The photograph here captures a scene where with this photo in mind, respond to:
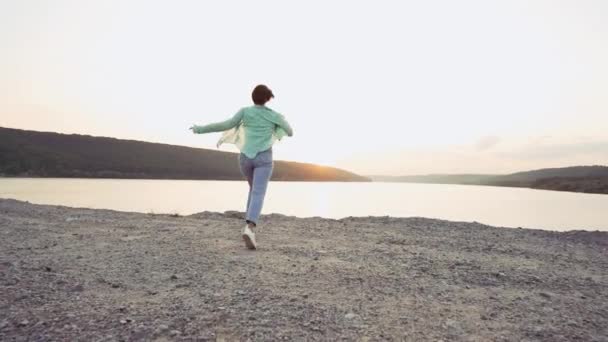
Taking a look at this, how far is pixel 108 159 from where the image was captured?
116 metres

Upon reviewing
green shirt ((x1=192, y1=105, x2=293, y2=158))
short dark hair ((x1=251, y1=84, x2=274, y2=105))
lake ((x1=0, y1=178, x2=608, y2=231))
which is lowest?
lake ((x1=0, y1=178, x2=608, y2=231))

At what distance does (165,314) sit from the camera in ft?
14.3

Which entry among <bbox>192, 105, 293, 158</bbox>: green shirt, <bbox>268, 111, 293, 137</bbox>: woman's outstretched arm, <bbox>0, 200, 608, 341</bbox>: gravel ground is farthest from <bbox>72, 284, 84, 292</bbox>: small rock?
<bbox>268, 111, 293, 137</bbox>: woman's outstretched arm

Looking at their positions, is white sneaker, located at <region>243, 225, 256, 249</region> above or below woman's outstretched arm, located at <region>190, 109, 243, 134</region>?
below

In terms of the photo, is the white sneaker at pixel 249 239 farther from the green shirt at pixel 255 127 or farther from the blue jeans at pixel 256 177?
the green shirt at pixel 255 127

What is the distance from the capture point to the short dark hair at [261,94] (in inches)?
329

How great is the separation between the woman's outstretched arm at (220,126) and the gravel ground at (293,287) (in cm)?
207

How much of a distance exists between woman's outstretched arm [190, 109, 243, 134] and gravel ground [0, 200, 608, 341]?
2.07 metres

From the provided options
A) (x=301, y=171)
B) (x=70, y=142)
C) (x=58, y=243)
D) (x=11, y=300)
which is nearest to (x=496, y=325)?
(x=11, y=300)

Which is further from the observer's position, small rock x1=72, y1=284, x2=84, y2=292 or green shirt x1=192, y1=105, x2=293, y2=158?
green shirt x1=192, y1=105, x2=293, y2=158

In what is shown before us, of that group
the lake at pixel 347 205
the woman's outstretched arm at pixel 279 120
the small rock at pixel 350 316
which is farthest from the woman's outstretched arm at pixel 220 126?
the lake at pixel 347 205

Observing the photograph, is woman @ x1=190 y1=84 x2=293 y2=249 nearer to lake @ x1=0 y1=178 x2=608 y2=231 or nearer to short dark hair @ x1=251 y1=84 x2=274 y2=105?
short dark hair @ x1=251 y1=84 x2=274 y2=105

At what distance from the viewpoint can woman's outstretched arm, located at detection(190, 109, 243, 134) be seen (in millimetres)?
8383

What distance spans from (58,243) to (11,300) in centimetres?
363
